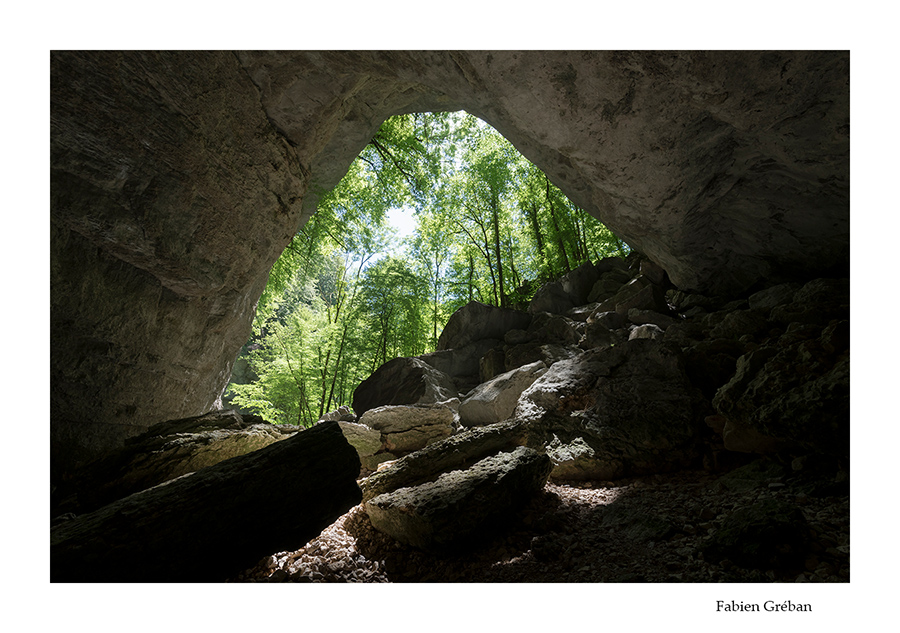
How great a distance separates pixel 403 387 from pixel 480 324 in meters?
3.88

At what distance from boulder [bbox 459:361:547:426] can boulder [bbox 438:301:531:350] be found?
5.11 meters

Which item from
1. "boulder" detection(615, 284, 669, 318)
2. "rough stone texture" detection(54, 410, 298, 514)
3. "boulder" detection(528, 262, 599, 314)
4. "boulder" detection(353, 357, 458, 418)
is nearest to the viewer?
"rough stone texture" detection(54, 410, 298, 514)

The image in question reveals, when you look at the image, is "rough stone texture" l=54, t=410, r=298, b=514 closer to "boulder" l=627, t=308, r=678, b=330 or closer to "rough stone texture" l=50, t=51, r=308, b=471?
"rough stone texture" l=50, t=51, r=308, b=471

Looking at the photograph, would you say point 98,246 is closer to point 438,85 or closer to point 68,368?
point 68,368

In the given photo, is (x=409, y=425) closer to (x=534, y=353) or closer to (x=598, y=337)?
(x=534, y=353)

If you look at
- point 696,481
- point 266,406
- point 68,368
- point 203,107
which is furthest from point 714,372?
point 266,406

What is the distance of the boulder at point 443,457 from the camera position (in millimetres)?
3904

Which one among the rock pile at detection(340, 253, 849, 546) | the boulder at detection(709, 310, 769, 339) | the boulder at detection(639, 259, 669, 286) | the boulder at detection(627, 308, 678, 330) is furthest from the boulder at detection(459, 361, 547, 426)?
the boulder at detection(639, 259, 669, 286)

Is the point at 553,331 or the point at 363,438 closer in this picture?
the point at 363,438

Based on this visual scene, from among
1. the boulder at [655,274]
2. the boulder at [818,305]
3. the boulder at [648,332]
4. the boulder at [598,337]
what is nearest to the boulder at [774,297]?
the boulder at [818,305]

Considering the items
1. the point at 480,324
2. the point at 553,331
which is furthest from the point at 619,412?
the point at 480,324

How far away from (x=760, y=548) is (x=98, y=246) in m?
6.21

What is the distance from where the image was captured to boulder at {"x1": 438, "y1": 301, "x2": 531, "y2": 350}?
40.2 ft

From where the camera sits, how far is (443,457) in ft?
13.4
